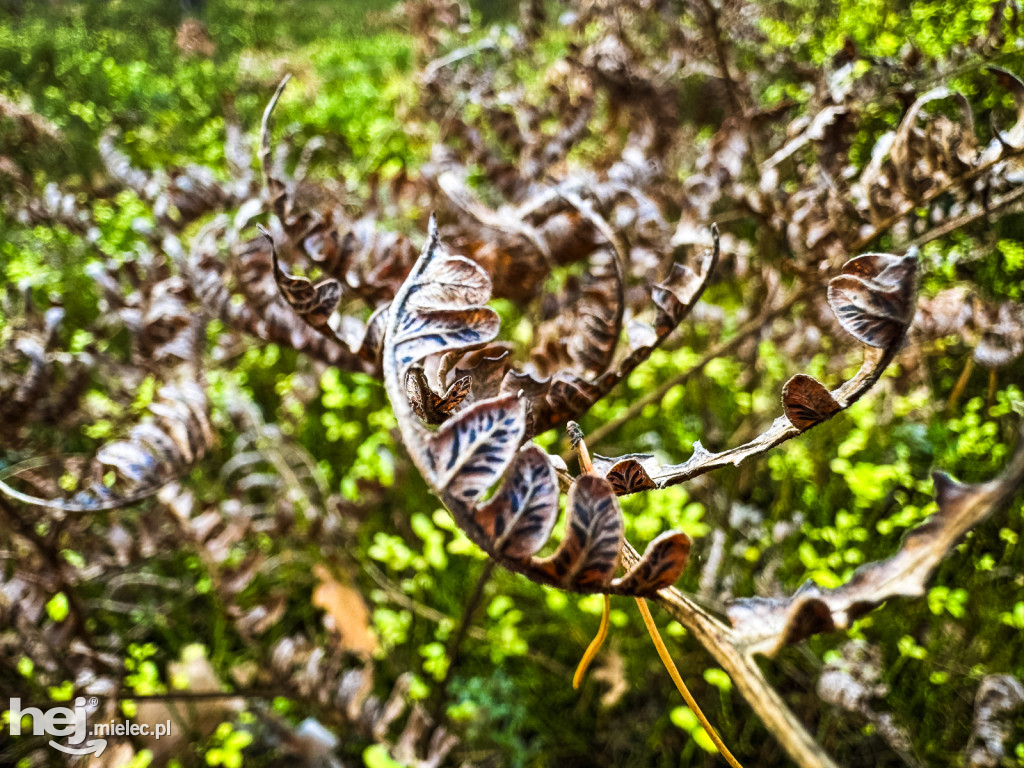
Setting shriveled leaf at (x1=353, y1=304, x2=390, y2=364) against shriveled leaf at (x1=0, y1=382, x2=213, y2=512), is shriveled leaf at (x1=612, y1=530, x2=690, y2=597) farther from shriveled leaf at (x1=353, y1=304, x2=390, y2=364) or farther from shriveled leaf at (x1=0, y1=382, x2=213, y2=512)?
shriveled leaf at (x1=0, y1=382, x2=213, y2=512)

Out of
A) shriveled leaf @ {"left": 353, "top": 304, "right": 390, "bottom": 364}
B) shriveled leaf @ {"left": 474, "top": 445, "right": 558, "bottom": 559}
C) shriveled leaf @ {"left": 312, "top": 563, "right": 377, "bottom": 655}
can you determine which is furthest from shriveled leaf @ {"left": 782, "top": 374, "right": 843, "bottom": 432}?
shriveled leaf @ {"left": 312, "top": 563, "right": 377, "bottom": 655}

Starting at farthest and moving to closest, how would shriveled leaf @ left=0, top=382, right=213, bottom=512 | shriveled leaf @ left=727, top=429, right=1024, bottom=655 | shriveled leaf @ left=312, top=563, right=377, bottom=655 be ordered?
shriveled leaf @ left=312, top=563, right=377, bottom=655
shriveled leaf @ left=0, top=382, right=213, bottom=512
shriveled leaf @ left=727, top=429, right=1024, bottom=655

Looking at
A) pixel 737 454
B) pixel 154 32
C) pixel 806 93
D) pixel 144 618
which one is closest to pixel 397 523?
pixel 144 618


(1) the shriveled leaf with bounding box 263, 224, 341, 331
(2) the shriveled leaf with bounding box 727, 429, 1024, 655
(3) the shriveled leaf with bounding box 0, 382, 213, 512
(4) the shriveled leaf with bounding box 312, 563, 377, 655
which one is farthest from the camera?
(4) the shriveled leaf with bounding box 312, 563, 377, 655

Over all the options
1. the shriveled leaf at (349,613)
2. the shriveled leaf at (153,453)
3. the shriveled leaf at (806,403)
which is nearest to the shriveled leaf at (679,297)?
the shriveled leaf at (806,403)

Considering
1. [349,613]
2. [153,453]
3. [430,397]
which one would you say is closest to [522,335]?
[349,613]

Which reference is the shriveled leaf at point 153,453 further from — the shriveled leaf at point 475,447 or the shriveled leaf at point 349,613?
the shriveled leaf at point 349,613

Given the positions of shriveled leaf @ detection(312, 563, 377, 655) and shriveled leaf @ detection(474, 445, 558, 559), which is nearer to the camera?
shriveled leaf @ detection(474, 445, 558, 559)

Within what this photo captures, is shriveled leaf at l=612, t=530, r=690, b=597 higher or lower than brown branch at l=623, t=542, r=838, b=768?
higher
